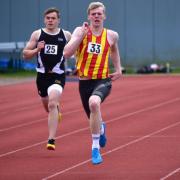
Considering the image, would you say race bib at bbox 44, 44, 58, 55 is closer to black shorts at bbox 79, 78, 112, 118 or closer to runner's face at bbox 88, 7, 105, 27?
black shorts at bbox 79, 78, 112, 118

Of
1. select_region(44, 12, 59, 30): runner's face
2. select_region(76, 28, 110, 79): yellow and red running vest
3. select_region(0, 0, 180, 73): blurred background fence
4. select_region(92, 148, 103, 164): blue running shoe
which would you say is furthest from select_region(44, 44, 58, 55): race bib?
select_region(0, 0, 180, 73): blurred background fence

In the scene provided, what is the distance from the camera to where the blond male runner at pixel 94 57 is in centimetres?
881

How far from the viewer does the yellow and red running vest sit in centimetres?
897

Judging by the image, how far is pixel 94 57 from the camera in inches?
356

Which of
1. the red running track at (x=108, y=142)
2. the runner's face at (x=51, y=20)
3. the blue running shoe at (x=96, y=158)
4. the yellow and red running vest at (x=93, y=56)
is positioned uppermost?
the runner's face at (x=51, y=20)

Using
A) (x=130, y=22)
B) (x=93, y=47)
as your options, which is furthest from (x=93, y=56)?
(x=130, y=22)

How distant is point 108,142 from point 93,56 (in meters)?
2.72

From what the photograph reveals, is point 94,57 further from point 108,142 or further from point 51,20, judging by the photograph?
point 108,142

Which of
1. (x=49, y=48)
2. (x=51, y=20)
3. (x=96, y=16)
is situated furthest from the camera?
(x=49, y=48)

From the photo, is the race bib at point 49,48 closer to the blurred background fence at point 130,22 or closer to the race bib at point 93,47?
the race bib at point 93,47

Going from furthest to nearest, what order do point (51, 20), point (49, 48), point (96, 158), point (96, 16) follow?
point (49, 48)
point (51, 20)
point (96, 16)
point (96, 158)

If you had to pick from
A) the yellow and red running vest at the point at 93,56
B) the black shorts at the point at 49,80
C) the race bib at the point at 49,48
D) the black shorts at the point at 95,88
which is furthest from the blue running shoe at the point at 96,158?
the race bib at the point at 49,48

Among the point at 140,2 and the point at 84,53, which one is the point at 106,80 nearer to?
the point at 84,53

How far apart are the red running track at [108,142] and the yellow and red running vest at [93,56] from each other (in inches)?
44.9
